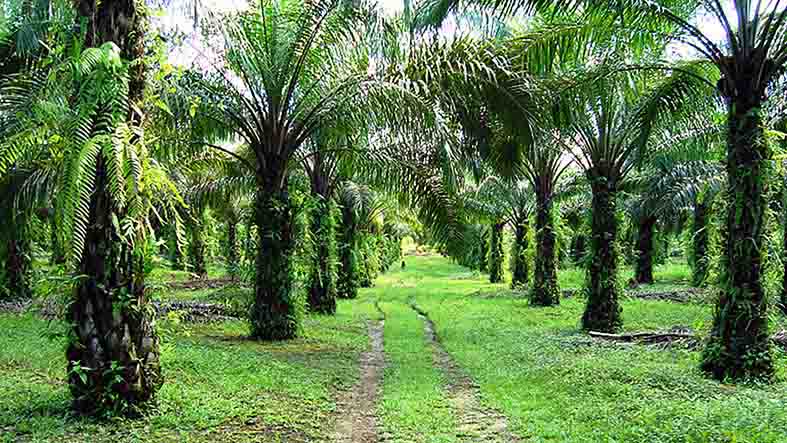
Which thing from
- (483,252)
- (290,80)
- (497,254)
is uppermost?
(290,80)

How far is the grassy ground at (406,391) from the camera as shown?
5793 millimetres

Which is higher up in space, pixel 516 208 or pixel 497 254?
pixel 516 208

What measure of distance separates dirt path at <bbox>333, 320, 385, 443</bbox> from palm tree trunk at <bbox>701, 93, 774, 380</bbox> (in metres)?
4.43

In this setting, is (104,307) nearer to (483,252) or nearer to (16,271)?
(16,271)

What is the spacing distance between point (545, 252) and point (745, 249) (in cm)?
1233

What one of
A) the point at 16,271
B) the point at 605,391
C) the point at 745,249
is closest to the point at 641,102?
the point at 745,249

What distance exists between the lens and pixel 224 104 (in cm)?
1125

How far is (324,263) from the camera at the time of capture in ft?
59.1

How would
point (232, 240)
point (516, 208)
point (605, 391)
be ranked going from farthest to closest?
1. point (232, 240)
2. point (516, 208)
3. point (605, 391)

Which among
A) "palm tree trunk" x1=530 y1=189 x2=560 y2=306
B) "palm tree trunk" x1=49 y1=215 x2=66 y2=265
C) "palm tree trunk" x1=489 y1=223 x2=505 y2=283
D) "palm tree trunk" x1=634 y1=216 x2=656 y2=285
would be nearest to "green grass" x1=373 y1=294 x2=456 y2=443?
"palm tree trunk" x1=49 y1=215 x2=66 y2=265

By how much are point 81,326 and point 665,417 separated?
544 cm

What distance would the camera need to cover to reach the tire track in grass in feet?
20.9

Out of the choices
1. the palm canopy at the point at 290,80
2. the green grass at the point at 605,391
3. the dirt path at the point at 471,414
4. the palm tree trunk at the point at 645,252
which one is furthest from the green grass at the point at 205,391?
the palm tree trunk at the point at 645,252

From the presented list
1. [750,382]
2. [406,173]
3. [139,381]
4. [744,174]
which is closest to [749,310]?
[750,382]
